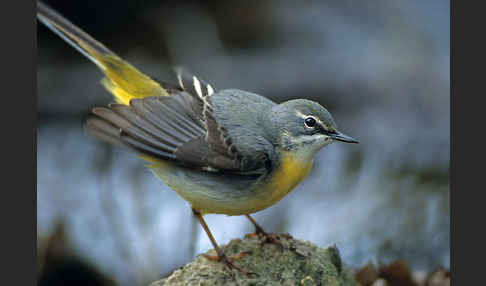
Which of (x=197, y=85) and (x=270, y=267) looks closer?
(x=270, y=267)

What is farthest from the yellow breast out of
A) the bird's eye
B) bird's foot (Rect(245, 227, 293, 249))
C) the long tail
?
the long tail

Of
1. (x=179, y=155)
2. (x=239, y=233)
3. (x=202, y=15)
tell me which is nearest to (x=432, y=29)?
(x=202, y=15)

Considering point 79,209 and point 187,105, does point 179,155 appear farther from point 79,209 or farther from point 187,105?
point 79,209

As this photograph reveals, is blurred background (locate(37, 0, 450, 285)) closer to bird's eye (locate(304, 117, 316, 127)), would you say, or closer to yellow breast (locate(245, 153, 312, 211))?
yellow breast (locate(245, 153, 312, 211))

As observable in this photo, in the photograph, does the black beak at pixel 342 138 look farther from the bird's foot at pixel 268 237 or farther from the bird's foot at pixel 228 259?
the bird's foot at pixel 228 259

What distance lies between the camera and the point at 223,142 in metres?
3.38

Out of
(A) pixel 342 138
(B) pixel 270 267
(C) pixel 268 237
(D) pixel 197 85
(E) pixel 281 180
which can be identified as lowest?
(B) pixel 270 267

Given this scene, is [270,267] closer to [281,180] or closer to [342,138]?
[281,180]

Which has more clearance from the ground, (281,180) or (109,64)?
(109,64)

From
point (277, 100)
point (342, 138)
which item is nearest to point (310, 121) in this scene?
point (342, 138)

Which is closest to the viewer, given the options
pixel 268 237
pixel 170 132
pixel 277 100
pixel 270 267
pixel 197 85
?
pixel 170 132

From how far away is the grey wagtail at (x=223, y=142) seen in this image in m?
3.30

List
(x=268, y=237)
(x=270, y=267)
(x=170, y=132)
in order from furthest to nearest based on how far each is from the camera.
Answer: (x=268, y=237) < (x=270, y=267) < (x=170, y=132)

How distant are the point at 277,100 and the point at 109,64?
132 inches
